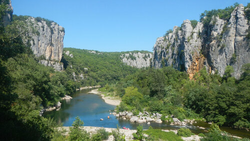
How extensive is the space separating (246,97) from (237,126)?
444cm

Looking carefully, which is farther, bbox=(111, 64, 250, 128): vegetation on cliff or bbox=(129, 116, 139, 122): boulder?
bbox=(129, 116, 139, 122): boulder

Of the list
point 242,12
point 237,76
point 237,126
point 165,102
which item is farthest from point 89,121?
point 242,12

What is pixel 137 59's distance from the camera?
156 meters

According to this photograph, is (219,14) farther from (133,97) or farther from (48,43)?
(48,43)

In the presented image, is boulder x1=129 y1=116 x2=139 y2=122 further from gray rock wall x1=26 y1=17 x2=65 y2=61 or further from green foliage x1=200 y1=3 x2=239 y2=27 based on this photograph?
gray rock wall x1=26 y1=17 x2=65 y2=61

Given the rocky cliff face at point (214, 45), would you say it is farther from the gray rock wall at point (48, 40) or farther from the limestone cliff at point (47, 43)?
the gray rock wall at point (48, 40)

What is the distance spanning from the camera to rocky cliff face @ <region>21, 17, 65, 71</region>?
2835 inches

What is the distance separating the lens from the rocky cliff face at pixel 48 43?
2835 inches

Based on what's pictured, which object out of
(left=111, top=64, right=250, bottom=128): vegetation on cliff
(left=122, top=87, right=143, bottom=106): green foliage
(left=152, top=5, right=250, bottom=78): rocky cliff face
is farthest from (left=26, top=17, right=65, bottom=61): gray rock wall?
(left=152, top=5, right=250, bottom=78): rocky cliff face

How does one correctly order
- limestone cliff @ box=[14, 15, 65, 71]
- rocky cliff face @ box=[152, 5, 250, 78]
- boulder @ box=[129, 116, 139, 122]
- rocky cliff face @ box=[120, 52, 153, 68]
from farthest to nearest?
1. rocky cliff face @ box=[120, 52, 153, 68]
2. limestone cliff @ box=[14, 15, 65, 71]
3. rocky cliff face @ box=[152, 5, 250, 78]
4. boulder @ box=[129, 116, 139, 122]

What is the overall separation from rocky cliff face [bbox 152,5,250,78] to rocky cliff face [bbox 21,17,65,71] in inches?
2052

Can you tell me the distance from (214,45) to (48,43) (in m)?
66.5

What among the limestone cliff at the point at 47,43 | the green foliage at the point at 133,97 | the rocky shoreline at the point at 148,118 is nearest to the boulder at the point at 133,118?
the rocky shoreline at the point at 148,118

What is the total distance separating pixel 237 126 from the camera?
25.4 m
